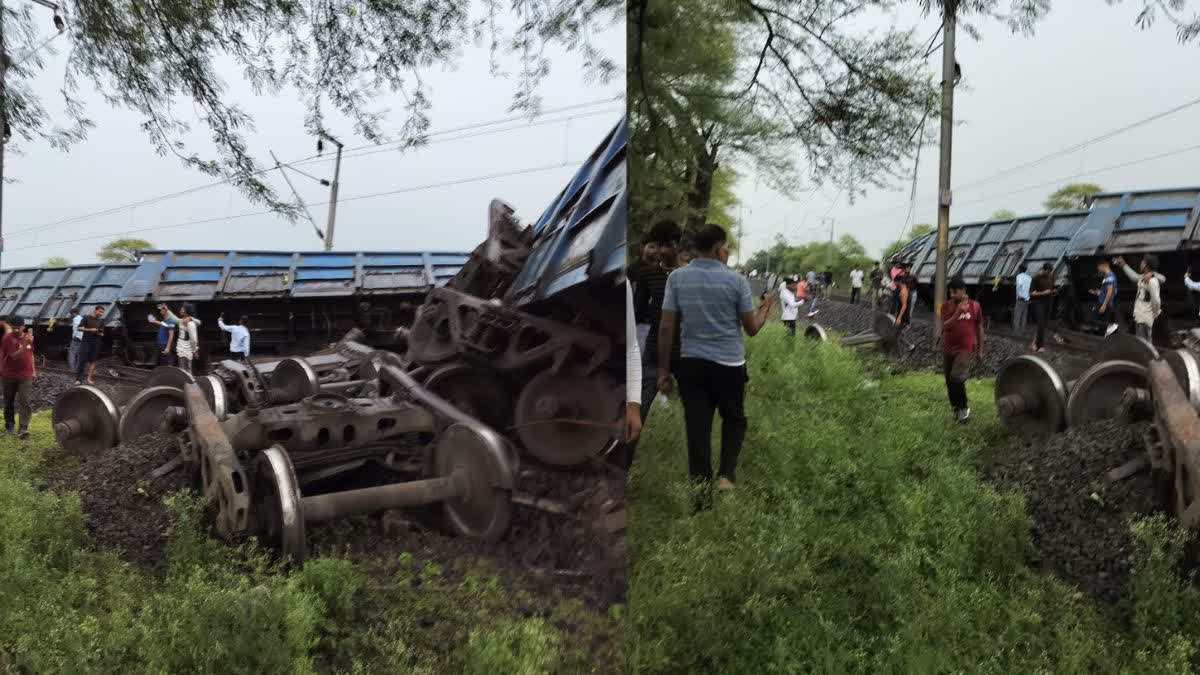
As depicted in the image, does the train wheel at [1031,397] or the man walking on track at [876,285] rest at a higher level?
the man walking on track at [876,285]

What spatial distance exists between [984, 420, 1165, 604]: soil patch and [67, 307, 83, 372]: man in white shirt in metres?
2.50

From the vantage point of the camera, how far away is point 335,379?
6.07 feet

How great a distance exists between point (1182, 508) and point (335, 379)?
2.20 m

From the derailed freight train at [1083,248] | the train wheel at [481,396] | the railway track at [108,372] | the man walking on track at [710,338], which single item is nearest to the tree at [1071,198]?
the derailed freight train at [1083,248]

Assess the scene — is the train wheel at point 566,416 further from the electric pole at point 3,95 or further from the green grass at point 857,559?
the electric pole at point 3,95

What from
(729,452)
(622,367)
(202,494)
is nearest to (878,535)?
(729,452)

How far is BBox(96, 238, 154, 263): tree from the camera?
1.77m

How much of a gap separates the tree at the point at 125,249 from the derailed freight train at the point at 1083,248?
6.94 ft

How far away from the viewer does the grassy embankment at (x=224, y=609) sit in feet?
4.71

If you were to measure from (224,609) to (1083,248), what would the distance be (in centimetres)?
246

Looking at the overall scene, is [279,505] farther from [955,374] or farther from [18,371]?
[955,374]

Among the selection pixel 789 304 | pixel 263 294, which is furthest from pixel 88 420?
pixel 789 304

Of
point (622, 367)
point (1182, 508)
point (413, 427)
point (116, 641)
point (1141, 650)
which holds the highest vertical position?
point (622, 367)

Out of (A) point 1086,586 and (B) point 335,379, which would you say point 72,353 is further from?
(A) point 1086,586
